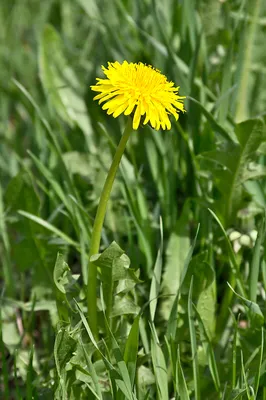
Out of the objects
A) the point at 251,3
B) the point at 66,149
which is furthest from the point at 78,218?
the point at 251,3

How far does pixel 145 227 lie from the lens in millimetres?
1704

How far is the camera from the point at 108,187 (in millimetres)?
1241

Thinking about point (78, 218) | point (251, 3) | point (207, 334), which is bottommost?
point (207, 334)

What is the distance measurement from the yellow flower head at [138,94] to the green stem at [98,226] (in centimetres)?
4

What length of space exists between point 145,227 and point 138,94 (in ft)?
2.00

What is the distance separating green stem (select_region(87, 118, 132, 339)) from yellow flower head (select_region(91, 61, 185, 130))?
4 cm

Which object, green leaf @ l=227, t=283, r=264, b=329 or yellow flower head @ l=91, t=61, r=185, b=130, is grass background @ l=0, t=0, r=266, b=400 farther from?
yellow flower head @ l=91, t=61, r=185, b=130

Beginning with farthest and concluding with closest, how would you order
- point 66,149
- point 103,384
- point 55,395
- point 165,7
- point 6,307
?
1. point 165,7
2. point 66,149
3. point 6,307
4. point 103,384
5. point 55,395

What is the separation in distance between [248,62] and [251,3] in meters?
0.21

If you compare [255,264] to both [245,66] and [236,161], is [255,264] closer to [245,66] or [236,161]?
[236,161]

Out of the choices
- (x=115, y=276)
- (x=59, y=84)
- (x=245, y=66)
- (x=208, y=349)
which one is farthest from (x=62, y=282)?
(x=59, y=84)

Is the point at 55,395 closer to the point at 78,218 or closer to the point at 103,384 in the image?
the point at 103,384

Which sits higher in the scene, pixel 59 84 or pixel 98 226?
pixel 59 84

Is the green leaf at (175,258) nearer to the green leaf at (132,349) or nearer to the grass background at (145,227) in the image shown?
the grass background at (145,227)
